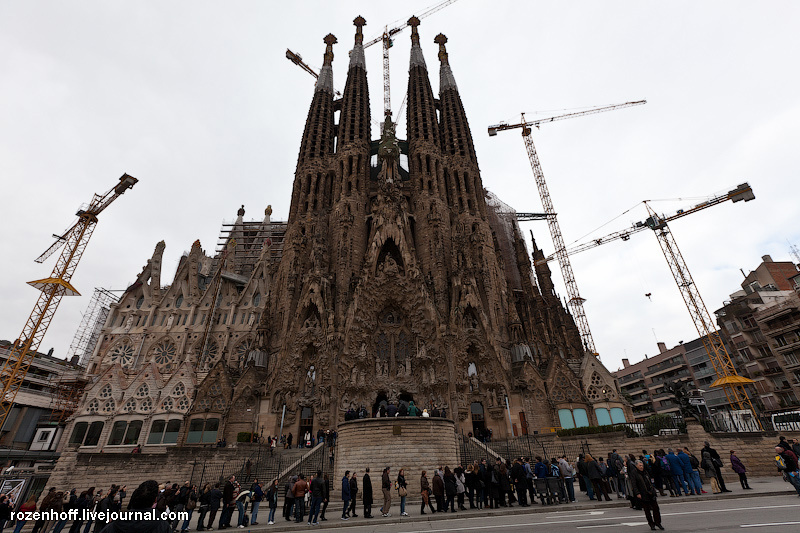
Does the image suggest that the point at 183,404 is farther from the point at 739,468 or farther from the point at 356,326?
the point at 739,468

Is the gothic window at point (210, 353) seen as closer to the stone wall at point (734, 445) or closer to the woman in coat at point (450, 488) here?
the woman in coat at point (450, 488)

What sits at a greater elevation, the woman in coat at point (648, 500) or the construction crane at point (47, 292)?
the construction crane at point (47, 292)

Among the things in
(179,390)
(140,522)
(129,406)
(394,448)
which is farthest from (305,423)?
(140,522)

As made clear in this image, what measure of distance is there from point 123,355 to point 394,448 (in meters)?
40.4

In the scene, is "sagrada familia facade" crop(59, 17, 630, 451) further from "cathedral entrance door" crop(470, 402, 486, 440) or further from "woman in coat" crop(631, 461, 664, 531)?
"woman in coat" crop(631, 461, 664, 531)

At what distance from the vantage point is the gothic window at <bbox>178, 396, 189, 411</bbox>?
35.7m

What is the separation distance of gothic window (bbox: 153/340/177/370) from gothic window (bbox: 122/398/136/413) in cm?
493

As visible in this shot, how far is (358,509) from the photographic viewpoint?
14.4 metres

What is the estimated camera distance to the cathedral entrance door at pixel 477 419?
99.9ft

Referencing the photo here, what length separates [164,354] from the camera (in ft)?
140

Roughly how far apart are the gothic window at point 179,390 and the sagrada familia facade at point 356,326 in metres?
0.12

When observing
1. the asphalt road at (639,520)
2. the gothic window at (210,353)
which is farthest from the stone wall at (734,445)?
the gothic window at (210,353)

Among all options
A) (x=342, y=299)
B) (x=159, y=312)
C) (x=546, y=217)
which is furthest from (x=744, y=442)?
(x=546, y=217)

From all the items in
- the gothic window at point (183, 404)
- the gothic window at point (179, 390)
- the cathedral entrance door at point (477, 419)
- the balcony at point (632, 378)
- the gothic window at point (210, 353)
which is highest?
the balcony at point (632, 378)
